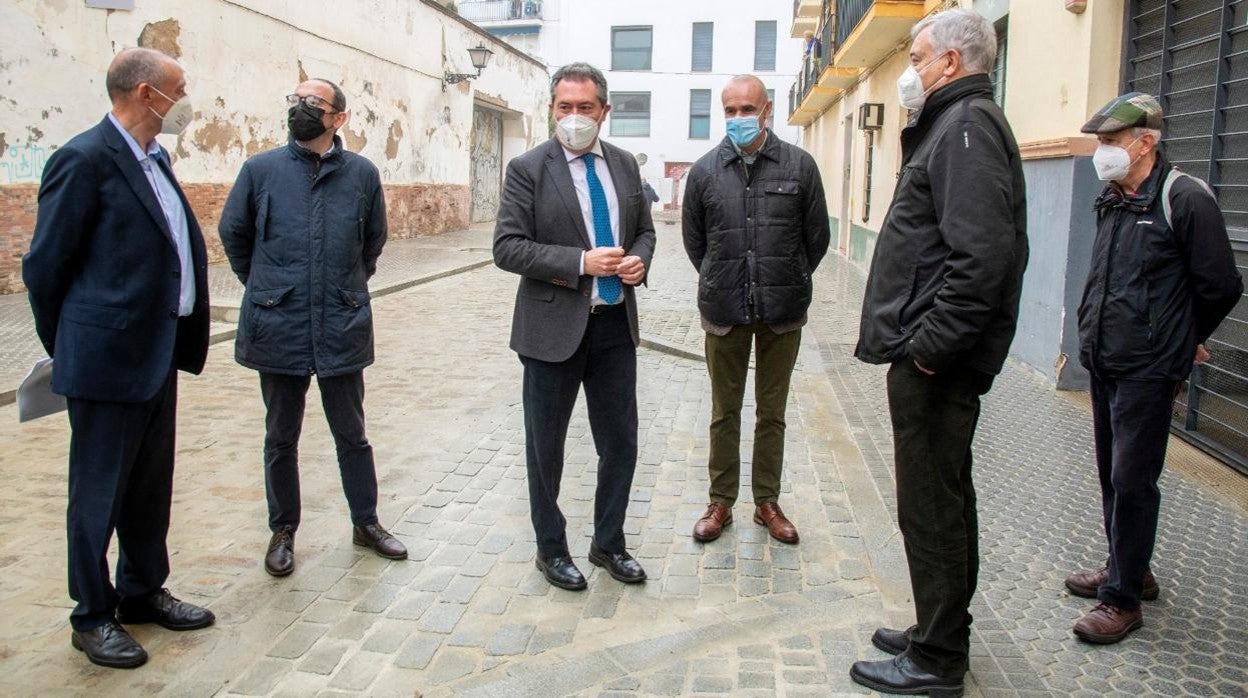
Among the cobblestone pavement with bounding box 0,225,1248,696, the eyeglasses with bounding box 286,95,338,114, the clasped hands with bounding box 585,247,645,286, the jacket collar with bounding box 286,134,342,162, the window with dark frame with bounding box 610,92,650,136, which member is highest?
the window with dark frame with bounding box 610,92,650,136

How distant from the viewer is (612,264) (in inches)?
151

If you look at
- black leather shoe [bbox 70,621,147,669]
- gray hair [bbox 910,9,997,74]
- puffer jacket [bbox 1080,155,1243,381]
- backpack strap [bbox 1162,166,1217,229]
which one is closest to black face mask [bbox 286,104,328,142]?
black leather shoe [bbox 70,621,147,669]

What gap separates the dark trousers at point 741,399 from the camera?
4.67 meters

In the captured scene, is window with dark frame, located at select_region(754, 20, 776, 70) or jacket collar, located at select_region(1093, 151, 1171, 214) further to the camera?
window with dark frame, located at select_region(754, 20, 776, 70)

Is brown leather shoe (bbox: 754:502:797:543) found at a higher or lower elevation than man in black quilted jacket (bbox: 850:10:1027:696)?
lower

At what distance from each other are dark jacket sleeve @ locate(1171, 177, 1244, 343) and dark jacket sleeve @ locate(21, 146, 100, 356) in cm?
375

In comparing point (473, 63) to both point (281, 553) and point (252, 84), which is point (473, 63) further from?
point (281, 553)

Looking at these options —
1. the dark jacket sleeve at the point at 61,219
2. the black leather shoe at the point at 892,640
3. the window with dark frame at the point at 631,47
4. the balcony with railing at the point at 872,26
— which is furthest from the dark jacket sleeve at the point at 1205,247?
the window with dark frame at the point at 631,47

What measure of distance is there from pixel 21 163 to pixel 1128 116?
1141 centimetres

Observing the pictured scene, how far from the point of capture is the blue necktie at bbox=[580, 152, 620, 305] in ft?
13.2

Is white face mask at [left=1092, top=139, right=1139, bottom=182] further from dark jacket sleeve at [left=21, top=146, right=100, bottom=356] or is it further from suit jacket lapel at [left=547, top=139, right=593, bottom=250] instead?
dark jacket sleeve at [left=21, top=146, right=100, bottom=356]

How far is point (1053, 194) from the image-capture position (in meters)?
8.05

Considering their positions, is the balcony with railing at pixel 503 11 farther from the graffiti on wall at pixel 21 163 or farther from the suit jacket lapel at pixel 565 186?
the suit jacket lapel at pixel 565 186

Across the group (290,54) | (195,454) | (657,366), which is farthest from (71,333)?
(290,54)
